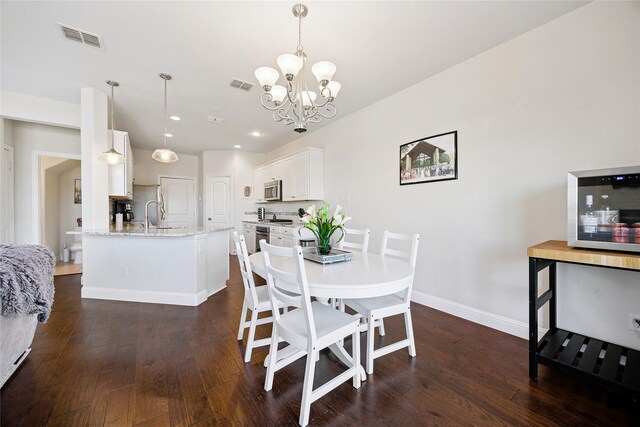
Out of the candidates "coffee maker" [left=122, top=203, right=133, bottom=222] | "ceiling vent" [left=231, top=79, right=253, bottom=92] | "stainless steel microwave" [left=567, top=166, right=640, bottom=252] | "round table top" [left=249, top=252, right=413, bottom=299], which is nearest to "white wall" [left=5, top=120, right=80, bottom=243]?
"coffee maker" [left=122, top=203, right=133, bottom=222]

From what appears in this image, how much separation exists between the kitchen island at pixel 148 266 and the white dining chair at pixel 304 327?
181cm

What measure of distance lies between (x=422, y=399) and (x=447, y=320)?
127 centimetres

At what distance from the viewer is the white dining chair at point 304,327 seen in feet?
4.43

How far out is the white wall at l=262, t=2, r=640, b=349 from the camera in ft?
5.90

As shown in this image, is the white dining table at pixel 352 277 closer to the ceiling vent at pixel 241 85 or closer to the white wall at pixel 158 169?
the ceiling vent at pixel 241 85

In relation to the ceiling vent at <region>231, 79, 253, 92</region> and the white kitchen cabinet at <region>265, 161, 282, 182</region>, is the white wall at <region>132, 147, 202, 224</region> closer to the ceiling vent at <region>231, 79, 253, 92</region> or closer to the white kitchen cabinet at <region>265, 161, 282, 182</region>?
the white kitchen cabinet at <region>265, 161, 282, 182</region>

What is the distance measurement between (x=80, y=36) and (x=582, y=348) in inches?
176

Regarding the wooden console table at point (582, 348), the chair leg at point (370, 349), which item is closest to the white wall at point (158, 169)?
the chair leg at point (370, 349)

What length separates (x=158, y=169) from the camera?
6465mm

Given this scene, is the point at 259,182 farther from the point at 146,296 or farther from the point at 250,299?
the point at 250,299

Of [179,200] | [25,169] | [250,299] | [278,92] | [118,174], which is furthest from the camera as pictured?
[179,200]

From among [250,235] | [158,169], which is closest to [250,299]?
[250,235]

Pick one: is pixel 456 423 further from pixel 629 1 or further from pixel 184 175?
pixel 184 175

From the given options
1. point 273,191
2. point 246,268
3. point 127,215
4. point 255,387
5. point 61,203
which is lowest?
point 255,387
